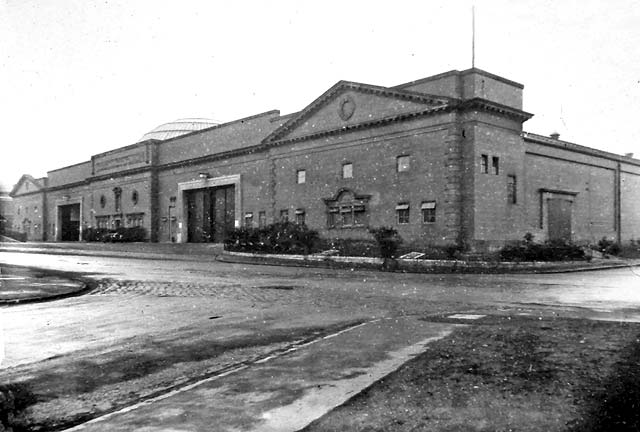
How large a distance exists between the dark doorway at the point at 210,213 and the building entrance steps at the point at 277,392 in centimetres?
4306

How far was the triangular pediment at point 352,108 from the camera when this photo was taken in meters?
32.7

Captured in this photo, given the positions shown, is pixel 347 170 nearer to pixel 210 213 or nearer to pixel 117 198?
pixel 210 213

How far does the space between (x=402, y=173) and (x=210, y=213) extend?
77.6 feet

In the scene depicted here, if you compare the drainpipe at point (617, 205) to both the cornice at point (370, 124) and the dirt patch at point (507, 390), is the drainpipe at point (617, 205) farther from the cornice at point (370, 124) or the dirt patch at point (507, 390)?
Result: the dirt patch at point (507, 390)

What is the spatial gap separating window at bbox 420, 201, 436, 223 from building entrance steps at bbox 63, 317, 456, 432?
83.5ft

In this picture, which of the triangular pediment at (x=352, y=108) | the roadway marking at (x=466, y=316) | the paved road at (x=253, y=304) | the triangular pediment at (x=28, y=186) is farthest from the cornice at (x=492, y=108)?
the triangular pediment at (x=28, y=186)

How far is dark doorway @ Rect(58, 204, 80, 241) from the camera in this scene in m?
73.6

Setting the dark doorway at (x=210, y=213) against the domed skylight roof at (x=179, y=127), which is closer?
the dark doorway at (x=210, y=213)

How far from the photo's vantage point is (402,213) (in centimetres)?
3369

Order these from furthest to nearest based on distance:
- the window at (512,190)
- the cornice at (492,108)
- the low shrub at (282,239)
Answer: the window at (512,190), the cornice at (492,108), the low shrub at (282,239)

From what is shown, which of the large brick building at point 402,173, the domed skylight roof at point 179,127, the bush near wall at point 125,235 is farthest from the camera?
the domed skylight roof at point 179,127

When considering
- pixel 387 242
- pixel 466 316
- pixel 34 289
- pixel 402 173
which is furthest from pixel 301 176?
pixel 466 316

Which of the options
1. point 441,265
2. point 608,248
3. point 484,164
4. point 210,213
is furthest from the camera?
point 210,213

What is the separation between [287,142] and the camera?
138ft
